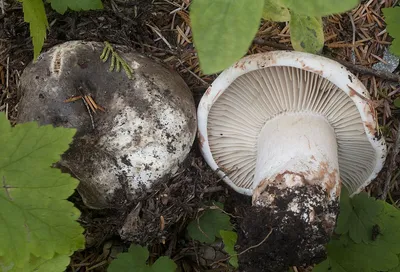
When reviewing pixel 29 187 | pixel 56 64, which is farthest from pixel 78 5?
pixel 29 187

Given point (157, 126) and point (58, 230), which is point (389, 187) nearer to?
point (157, 126)

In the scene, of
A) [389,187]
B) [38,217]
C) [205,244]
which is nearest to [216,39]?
[38,217]

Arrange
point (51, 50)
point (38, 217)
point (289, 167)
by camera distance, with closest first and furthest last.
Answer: point (38, 217) < point (289, 167) < point (51, 50)

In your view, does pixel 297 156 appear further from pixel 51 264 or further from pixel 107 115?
pixel 51 264

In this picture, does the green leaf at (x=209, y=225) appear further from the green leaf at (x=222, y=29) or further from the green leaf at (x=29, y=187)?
the green leaf at (x=222, y=29)

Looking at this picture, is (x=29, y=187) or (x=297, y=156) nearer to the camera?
(x=29, y=187)

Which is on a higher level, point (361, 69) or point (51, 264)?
point (361, 69)

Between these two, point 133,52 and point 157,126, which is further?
point 133,52
